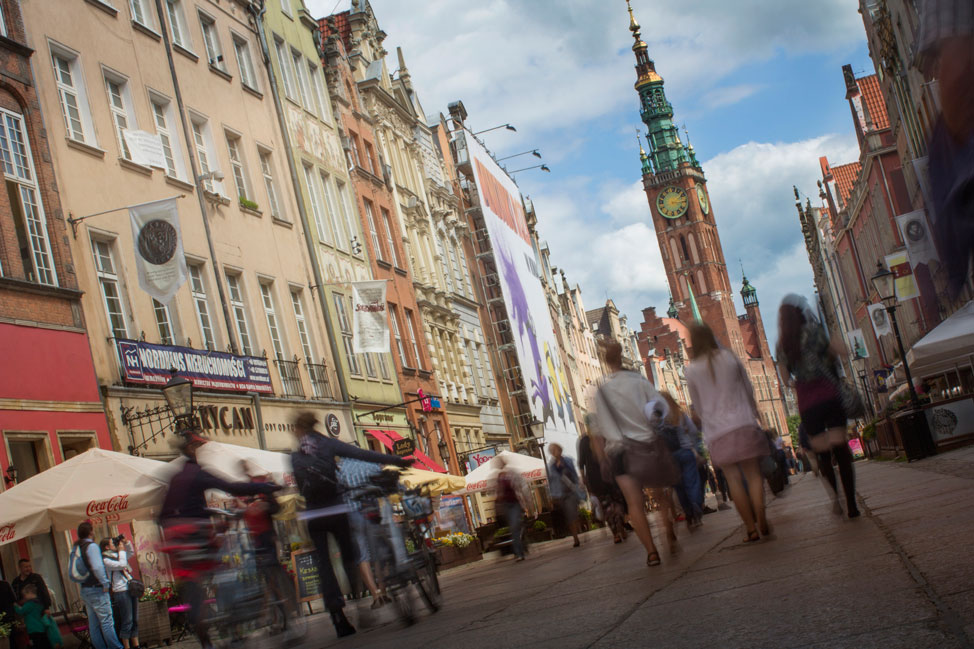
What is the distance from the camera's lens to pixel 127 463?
1648 cm

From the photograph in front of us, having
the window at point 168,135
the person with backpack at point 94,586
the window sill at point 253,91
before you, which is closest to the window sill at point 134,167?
the window at point 168,135

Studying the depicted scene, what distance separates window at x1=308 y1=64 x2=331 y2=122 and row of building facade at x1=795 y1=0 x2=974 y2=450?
16263 millimetres

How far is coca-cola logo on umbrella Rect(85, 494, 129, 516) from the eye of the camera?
51.9 feet

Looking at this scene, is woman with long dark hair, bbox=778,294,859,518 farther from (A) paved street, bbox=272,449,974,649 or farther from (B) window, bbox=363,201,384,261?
(B) window, bbox=363,201,384,261

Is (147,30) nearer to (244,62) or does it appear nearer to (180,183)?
(180,183)

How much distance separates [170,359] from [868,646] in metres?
20.1

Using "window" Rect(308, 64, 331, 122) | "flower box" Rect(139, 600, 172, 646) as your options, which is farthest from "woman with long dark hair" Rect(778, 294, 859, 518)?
"window" Rect(308, 64, 331, 122)

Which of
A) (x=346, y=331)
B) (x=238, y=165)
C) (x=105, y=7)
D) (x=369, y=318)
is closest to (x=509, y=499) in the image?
(x=369, y=318)

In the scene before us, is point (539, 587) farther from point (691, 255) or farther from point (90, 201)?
point (691, 255)

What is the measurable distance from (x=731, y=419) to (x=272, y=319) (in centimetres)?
2096

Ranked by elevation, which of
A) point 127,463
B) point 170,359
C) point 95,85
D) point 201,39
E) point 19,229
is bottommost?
point 127,463

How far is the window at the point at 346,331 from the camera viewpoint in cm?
3356

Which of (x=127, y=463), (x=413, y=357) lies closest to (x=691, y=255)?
(x=413, y=357)

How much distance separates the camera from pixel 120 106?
25000 mm
